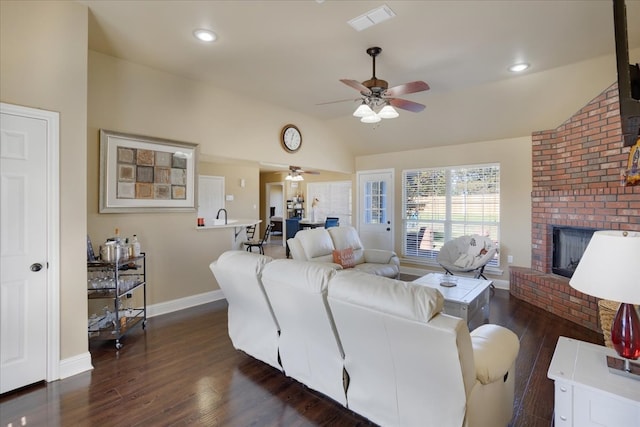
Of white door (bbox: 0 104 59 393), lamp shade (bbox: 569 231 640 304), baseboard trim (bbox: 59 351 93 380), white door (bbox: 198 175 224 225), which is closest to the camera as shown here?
lamp shade (bbox: 569 231 640 304)

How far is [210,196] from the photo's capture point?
6992 millimetres

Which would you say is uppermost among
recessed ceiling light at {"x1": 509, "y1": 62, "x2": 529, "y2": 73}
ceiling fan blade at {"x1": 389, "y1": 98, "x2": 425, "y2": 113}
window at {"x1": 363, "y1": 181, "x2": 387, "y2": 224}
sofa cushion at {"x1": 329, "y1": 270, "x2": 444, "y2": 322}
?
recessed ceiling light at {"x1": 509, "y1": 62, "x2": 529, "y2": 73}

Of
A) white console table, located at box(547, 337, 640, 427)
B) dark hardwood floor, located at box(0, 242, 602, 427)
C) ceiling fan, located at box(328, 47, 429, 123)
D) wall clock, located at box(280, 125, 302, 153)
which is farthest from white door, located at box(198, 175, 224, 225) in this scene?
white console table, located at box(547, 337, 640, 427)

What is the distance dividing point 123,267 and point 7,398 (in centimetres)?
132

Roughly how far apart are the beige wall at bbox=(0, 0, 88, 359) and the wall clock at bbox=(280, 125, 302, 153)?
9.62 feet

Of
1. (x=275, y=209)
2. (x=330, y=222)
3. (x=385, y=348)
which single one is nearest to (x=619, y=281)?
(x=385, y=348)

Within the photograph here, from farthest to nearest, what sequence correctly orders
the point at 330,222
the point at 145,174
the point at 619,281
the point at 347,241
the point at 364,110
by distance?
the point at 330,222
the point at 347,241
the point at 145,174
the point at 364,110
the point at 619,281

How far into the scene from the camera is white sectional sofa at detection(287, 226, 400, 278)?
4418 millimetres

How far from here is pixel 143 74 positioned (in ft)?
12.0

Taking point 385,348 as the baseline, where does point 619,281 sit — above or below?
above

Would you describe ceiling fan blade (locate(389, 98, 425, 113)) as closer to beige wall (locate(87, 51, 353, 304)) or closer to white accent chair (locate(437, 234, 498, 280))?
beige wall (locate(87, 51, 353, 304))

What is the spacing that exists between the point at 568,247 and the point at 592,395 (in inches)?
145

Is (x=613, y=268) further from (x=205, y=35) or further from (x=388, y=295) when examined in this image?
(x=205, y=35)

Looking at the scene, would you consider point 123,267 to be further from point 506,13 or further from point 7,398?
point 506,13
